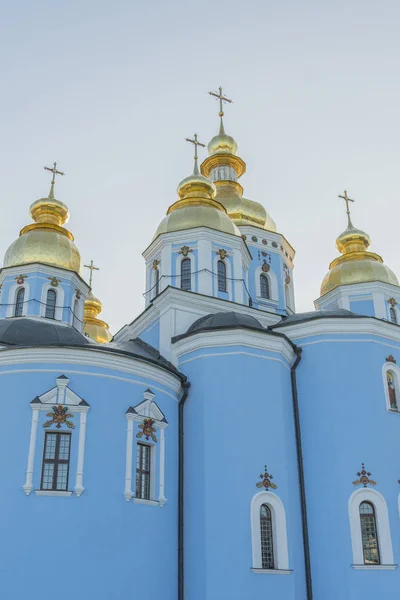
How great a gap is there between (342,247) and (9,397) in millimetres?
14515

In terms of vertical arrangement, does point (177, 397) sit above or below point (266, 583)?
above

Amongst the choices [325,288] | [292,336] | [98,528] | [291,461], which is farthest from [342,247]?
[98,528]

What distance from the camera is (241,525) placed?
11.6m

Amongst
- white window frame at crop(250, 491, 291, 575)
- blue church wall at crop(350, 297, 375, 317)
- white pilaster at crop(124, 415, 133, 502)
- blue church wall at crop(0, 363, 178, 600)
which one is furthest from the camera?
blue church wall at crop(350, 297, 375, 317)

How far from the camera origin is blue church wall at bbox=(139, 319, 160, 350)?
49.6 feet

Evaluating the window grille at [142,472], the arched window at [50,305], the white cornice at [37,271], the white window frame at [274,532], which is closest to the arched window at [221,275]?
the white cornice at [37,271]

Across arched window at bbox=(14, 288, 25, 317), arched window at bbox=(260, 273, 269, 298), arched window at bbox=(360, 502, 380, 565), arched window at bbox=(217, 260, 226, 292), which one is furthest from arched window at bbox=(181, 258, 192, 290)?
arched window at bbox=(360, 502, 380, 565)

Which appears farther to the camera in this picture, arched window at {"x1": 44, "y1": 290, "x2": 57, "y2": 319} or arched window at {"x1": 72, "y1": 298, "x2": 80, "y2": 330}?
arched window at {"x1": 72, "y1": 298, "x2": 80, "y2": 330}

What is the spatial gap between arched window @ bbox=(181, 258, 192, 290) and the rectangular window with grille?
5.88 metres

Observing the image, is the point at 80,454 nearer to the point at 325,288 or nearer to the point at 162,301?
the point at 162,301

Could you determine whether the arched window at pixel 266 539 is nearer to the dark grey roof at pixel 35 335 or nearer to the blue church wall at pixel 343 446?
the blue church wall at pixel 343 446

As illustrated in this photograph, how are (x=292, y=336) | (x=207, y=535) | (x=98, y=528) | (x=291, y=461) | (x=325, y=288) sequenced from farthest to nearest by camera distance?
(x=325, y=288) → (x=292, y=336) → (x=291, y=461) → (x=207, y=535) → (x=98, y=528)

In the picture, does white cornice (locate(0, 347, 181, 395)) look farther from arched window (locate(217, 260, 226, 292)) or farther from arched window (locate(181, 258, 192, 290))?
arched window (locate(217, 260, 226, 292))

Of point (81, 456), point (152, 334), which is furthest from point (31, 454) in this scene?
point (152, 334)
